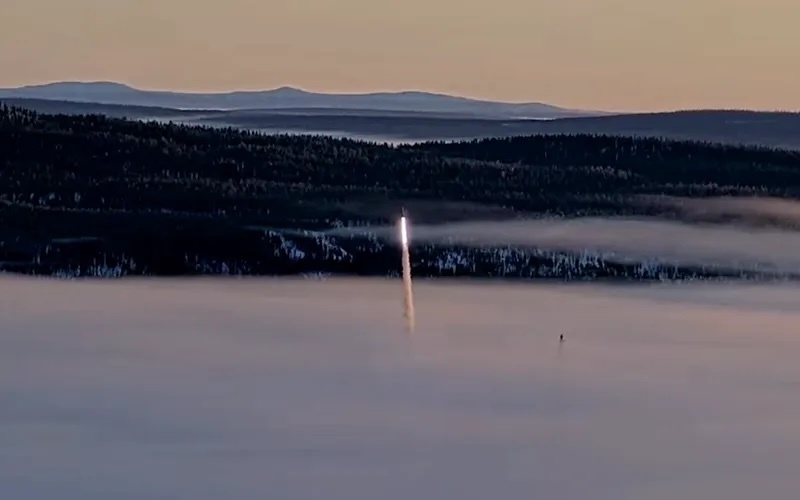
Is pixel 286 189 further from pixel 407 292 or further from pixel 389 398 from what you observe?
pixel 389 398

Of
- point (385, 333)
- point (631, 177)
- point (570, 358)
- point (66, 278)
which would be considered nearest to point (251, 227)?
point (66, 278)

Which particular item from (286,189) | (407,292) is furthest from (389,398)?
(286,189)

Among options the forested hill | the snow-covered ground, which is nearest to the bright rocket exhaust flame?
the snow-covered ground

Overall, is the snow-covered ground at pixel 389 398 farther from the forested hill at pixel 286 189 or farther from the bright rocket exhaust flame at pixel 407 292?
the forested hill at pixel 286 189

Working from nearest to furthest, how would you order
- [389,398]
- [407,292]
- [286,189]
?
1. [389,398]
2. [407,292]
3. [286,189]

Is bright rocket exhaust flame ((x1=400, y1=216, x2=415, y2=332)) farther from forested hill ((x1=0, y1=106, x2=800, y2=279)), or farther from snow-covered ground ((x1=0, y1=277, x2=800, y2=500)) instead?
forested hill ((x1=0, y1=106, x2=800, y2=279))
